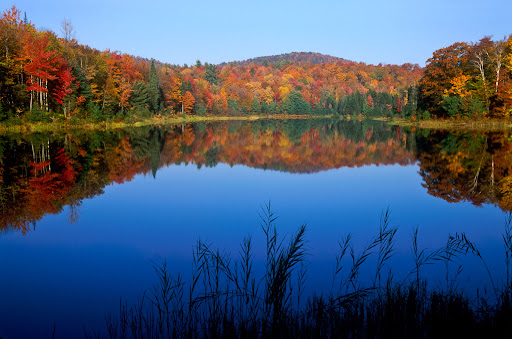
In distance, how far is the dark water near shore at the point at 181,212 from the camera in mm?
5383

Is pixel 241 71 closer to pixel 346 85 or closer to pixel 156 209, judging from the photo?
pixel 346 85

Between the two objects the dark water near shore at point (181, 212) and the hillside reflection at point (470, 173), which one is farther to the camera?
the hillside reflection at point (470, 173)

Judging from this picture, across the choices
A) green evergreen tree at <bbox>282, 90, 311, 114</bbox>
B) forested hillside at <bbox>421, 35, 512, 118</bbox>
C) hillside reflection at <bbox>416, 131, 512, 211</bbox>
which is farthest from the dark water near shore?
green evergreen tree at <bbox>282, 90, 311, 114</bbox>

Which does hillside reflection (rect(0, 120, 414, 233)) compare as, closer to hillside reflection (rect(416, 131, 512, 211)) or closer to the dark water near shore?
the dark water near shore

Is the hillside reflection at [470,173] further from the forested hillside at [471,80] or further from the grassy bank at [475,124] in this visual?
the forested hillside at [471,80]

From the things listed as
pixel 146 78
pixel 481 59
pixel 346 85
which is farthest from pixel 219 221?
pixel 346 85

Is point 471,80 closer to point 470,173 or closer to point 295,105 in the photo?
point 470,173

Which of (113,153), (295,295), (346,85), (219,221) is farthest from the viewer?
(346,85)

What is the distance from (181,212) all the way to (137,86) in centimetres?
4493

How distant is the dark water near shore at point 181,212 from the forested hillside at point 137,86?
14502 millimetres

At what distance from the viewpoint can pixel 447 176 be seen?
13.8 metres

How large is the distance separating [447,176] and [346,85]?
12033 cm

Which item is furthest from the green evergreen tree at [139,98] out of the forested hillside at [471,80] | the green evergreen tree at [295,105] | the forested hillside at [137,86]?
the green evergreen tree at [295,105]

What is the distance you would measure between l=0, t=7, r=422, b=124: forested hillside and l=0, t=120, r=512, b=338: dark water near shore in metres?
14.5
